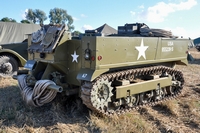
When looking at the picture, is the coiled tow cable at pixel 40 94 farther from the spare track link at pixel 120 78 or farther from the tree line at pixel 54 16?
the tree line at pixel 54 16

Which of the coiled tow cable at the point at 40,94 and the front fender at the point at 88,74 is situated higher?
the front fender at the point at 88,74

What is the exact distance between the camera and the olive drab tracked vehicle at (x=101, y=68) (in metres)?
4.30

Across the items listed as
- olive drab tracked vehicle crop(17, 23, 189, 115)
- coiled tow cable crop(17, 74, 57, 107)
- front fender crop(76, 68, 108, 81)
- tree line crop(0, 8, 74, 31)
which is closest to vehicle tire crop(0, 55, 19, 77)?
olive drab tracked vehicle crop(17, 23, 189, 115)

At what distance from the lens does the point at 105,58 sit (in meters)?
4.32

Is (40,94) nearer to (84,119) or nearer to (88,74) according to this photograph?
(84,119)

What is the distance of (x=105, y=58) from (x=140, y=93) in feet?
4.99

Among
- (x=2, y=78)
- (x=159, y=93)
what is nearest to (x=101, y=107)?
(x=159, y=93)

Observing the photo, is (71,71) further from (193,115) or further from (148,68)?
(193,115)

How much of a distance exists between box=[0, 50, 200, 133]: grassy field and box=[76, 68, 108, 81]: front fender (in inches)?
31.7

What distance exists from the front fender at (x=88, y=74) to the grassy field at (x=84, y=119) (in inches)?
31.7

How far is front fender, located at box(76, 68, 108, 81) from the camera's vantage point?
416 centimetres

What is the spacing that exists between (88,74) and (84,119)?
98 cm

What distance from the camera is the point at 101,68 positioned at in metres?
4.28

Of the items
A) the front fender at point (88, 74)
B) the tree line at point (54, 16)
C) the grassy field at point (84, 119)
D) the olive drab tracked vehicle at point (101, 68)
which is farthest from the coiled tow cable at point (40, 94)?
the tree line at point (54, 16)
